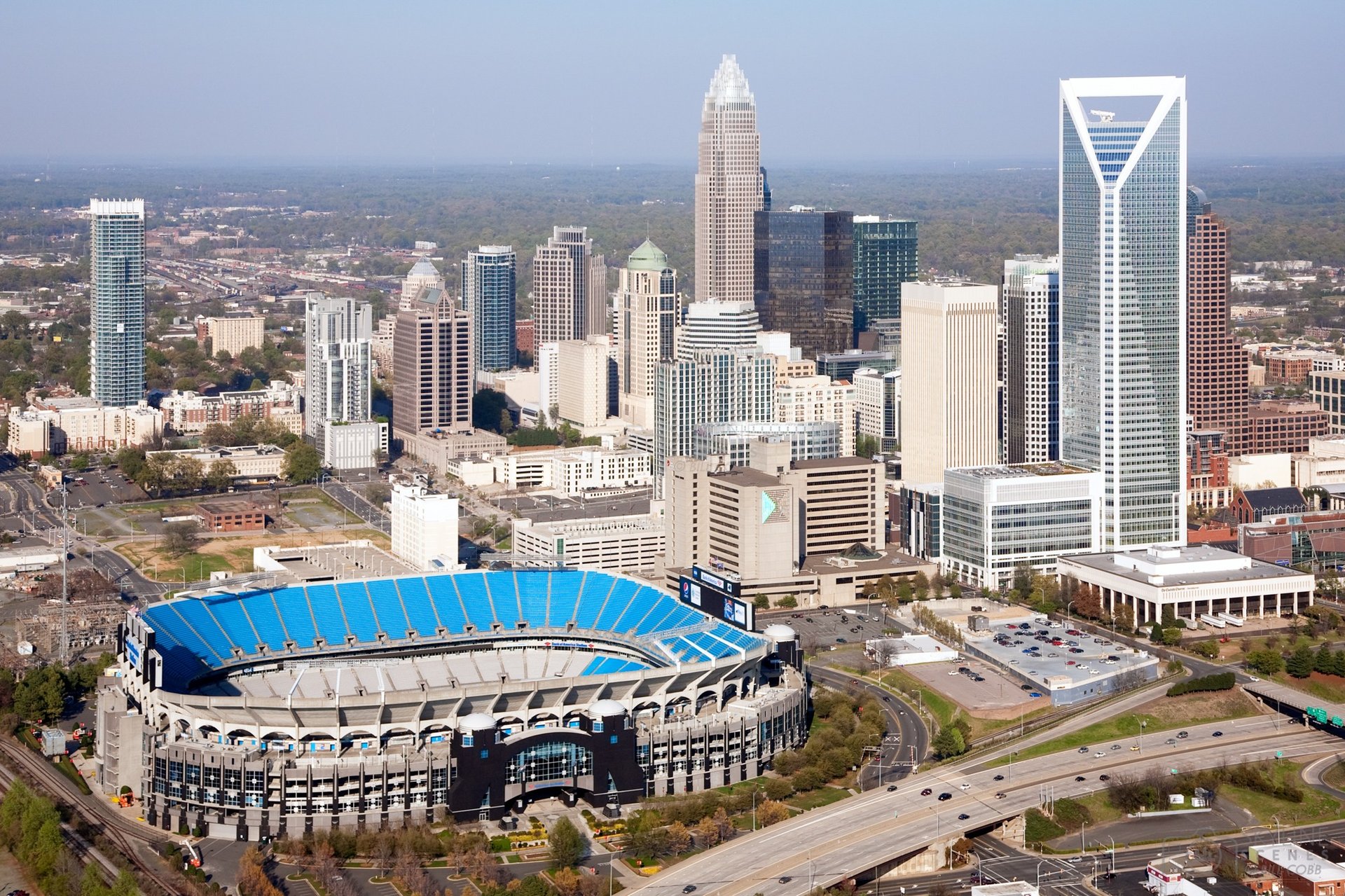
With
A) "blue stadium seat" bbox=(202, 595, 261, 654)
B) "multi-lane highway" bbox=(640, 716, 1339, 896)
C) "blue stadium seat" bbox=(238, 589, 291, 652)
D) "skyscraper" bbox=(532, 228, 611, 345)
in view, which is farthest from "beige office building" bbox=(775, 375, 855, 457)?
"multi-lane highway" bbox=(640, 716, 1339, 896)

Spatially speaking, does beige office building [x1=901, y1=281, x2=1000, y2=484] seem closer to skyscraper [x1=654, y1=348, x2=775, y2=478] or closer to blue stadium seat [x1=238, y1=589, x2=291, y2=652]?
skyscraper [x1=654, y1=348, x2=775, y2=478]

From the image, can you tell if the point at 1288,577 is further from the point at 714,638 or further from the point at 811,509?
the point at 714,638

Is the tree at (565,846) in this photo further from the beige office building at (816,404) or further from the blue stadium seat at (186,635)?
the beige office building at (816,404)

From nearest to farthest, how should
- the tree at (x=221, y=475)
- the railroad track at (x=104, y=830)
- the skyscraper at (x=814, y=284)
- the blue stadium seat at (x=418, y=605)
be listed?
the railroad track at (x=104, y=830), the blue stadium seat at (x=418, y=605), the tree at (x=221, y=475), the skyscraper at (x=814, y=284)

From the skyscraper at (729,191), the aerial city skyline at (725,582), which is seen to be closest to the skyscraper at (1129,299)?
the aerial city skyline at (725,582)

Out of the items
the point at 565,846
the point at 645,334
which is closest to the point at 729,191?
the point at 645,334

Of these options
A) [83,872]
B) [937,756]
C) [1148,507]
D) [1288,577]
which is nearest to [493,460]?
[1148,507]

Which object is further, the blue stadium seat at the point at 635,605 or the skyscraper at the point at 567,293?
the skyscraper at the point at 567,293
